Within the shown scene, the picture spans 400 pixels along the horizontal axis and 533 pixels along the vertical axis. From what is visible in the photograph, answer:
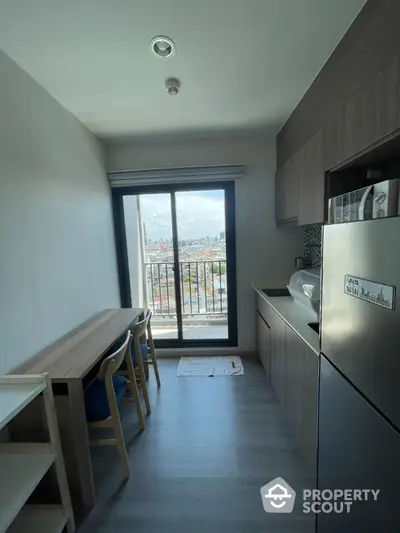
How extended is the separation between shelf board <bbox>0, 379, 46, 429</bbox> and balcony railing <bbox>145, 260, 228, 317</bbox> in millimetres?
2406

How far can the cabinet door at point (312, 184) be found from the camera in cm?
177

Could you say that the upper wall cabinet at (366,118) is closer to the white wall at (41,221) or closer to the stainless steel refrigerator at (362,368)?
the stainless steel refrigerator at (362,368)

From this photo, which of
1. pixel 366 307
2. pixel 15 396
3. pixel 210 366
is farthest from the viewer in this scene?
pixel 210 366

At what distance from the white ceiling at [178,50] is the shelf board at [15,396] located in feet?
5.83

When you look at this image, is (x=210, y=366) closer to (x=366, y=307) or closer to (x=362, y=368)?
(x=362, y=368)

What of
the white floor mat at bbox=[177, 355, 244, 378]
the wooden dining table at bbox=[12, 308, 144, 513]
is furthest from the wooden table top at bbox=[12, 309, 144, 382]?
the white floor mat at bbox=[177, 355, 244, 378]

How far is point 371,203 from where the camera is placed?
43.9 inches

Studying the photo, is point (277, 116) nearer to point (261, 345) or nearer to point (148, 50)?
point (148, 50)

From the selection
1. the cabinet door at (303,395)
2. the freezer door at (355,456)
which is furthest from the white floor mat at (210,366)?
the freezer door at (355,456)

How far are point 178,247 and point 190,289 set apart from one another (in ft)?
2.60

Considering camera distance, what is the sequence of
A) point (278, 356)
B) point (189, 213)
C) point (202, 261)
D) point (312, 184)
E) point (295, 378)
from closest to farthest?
point (295, 378), point (312, 184), point (278, 356), point (189, 213), point (202, 261)

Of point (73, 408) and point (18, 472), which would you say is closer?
point (18, 472)

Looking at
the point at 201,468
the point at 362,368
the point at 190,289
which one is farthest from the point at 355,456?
the point at 190,289

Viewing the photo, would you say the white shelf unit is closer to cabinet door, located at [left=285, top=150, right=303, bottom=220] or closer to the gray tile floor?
the gray tile floor
